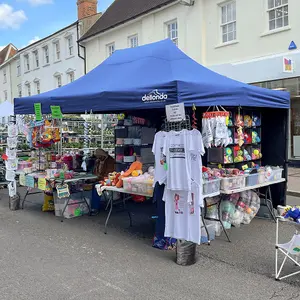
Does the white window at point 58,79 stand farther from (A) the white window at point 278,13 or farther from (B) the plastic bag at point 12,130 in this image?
(B) the plastic bag at point 12,130

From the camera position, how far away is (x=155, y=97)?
4820 mm

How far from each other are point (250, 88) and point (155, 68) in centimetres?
149

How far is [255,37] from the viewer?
42.1 feet

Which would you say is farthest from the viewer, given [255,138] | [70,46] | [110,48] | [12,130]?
[70,46]

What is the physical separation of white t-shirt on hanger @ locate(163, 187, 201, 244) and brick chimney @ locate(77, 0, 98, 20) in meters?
20.3

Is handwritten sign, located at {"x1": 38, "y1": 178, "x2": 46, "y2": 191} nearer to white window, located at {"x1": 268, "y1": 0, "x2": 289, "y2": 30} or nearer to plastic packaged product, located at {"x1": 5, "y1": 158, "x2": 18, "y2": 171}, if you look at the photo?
plastic packaged product, located at {"x1": 5, "y1": 158, "x2": 18, "y2": 171}

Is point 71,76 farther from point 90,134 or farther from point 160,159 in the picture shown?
point 160,159

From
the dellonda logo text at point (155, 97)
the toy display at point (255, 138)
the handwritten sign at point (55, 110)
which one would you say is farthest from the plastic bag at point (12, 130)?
the toy display at point (255, 138)

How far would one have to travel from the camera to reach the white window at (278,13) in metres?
12.1

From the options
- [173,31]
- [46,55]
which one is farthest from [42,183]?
[46,55]

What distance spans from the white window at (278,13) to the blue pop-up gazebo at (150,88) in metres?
6.69

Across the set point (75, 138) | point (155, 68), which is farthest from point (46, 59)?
point (155, 68)

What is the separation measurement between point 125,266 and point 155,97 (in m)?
2.17

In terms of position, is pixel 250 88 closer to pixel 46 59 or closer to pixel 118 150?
pixel 118 150
